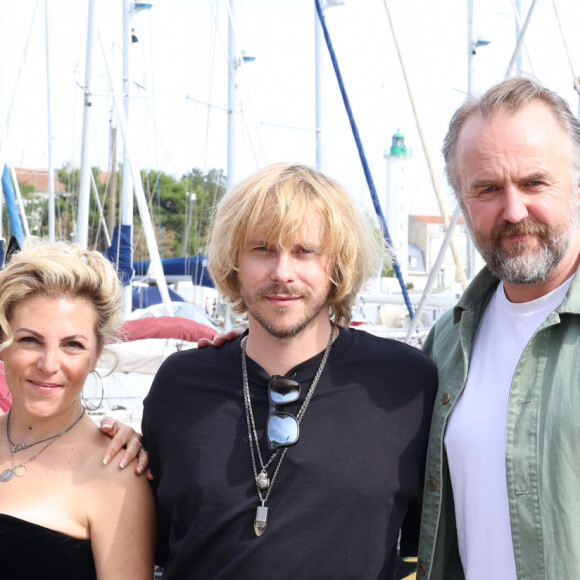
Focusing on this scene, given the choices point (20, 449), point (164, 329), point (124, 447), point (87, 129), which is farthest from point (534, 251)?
point (87, 129)

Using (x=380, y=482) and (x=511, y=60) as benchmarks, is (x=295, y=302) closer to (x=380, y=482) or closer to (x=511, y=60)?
(x=380, y=482)

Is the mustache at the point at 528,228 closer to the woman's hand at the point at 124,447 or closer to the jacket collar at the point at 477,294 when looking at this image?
the jacket collar at the point at 477,294

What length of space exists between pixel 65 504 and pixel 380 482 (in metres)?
1.00

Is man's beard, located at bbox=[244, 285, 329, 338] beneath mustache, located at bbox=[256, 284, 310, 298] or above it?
beneath

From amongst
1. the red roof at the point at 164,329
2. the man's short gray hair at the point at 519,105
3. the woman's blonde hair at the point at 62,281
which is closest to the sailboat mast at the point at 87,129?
the red roof at the point at 164,329

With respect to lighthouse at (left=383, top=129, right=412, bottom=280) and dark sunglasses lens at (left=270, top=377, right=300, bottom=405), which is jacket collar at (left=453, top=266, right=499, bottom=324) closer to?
dark sunglasses lens at (left=270, top=377, right=300, bottom=405)

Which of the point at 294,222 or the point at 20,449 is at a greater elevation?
the point at 294,222

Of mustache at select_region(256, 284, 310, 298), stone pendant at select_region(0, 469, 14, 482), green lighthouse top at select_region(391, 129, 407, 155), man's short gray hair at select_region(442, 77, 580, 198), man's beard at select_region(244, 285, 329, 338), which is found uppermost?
green lighthouse top at select_region(391, 129, 407, 155)

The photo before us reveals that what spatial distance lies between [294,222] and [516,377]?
855 millimetres

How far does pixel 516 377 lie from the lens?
2.44 m

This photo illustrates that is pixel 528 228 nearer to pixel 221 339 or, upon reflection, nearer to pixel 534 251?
pixel 534 251

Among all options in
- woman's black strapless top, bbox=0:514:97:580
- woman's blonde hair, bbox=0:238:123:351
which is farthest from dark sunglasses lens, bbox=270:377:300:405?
woman's black strapless top, bbox=0:514:97:580

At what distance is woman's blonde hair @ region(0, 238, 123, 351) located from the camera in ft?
8.46

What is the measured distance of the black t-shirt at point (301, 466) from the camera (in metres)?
2.32
